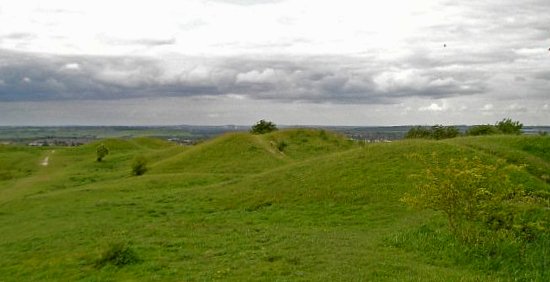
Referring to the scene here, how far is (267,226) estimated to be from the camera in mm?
24047

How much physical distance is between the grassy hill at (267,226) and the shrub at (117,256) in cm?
5

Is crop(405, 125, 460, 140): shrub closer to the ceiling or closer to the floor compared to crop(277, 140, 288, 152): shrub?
closer to the ceiling

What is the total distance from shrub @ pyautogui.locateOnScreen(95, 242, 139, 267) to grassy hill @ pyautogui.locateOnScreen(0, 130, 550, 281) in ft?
0.18

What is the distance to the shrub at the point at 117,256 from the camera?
18922 millimetres

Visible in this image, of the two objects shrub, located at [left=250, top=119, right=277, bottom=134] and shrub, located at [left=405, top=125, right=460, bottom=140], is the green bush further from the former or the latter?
shrub, located at [left=250, top=119, right=277, bottom=134]

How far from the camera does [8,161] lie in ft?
251

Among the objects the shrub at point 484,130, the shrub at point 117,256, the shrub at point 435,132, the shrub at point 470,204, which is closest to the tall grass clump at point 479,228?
the shrub at point 470,204

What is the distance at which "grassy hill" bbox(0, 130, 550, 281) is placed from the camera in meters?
16.2

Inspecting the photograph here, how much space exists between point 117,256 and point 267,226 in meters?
7.18

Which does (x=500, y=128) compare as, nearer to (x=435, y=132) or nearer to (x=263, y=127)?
(x=435, y=132)

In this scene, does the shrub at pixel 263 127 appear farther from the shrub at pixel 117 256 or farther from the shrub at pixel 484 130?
the shrub at pixel 117 256

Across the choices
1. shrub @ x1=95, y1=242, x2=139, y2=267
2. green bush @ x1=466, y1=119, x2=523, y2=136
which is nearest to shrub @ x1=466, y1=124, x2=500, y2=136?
green bush @ x1=466, y1=119, x2=523, y2=136

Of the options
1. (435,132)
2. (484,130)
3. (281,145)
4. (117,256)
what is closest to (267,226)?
(117,256)

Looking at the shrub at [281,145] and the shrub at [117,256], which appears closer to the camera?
the shrub at [117,256]
